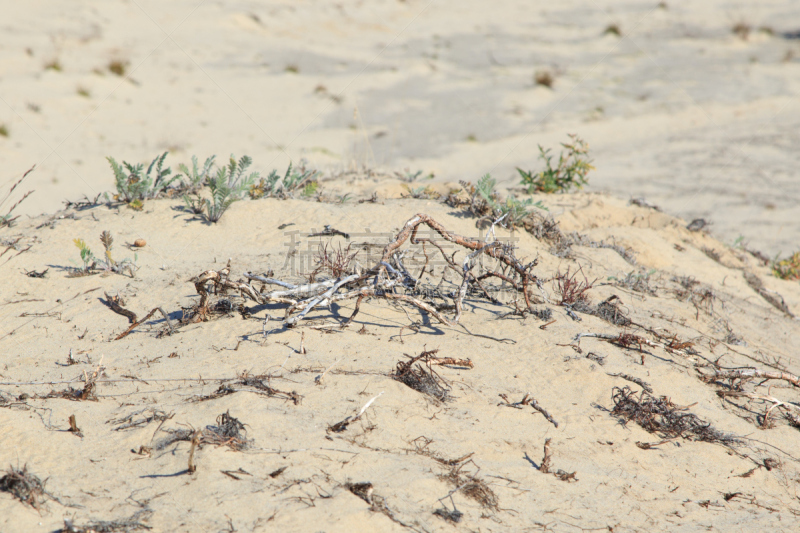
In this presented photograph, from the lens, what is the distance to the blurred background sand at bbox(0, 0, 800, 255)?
330 inches

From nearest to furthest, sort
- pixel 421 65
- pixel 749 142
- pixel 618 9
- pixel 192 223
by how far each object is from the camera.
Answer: pixel 192 223 < pixel 749 142 < pixel 421 65 < pixel 618 9

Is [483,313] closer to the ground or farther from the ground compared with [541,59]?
closer to the ground

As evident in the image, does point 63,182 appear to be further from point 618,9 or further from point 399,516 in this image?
point 618,9

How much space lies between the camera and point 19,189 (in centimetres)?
663

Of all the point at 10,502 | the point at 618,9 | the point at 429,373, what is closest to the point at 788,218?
the point at 429,373

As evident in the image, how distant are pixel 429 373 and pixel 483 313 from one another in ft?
2.59

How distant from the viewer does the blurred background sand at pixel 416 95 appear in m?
8.38

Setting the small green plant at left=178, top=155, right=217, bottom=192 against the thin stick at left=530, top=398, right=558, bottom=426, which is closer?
the thin stick at left=530, top=398, right=558, bottom=426

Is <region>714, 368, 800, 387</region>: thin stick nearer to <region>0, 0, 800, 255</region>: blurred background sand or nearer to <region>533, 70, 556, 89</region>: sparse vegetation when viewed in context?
<region>0, 0, 800, 255</region>: blurred background sand

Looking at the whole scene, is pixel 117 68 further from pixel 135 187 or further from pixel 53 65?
pixel 135 187

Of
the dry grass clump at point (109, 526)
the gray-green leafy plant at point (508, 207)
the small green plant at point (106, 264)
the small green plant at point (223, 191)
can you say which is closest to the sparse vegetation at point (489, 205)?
the gray-green leafy plant at point (508, 207)

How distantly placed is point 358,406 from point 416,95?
35.7ft

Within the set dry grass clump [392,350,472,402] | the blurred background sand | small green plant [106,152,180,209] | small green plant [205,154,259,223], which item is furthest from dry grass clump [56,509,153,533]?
the blurred background sand

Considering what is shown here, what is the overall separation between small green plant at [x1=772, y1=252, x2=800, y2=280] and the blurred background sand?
1.04m
